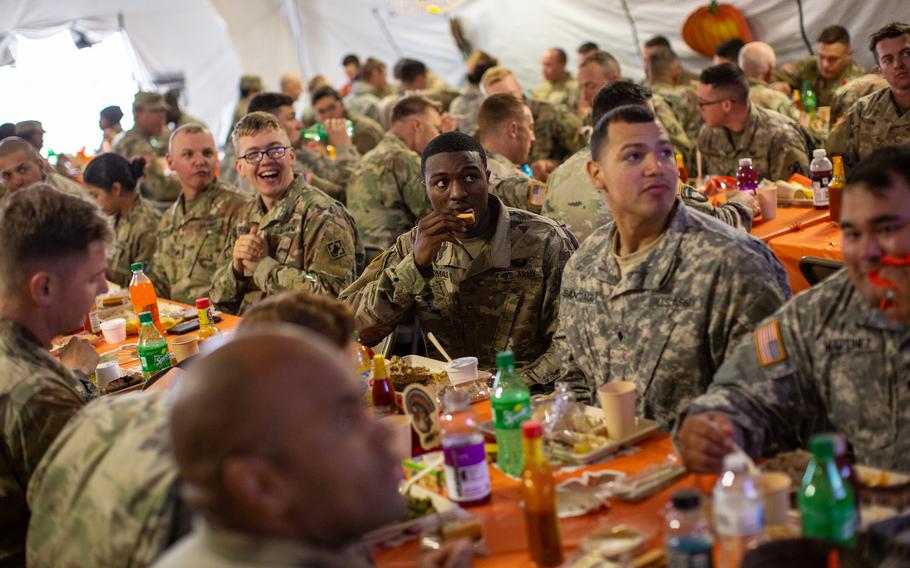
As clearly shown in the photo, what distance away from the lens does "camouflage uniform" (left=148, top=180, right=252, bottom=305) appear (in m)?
5.93

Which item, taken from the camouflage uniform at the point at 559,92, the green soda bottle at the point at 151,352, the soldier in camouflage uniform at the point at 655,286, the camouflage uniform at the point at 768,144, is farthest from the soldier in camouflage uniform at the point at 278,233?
the camouflage uniform at the point at 559,92

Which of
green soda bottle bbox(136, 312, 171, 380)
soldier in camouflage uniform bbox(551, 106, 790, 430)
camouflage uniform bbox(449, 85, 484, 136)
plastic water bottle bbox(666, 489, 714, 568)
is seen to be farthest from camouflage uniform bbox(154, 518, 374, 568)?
camouflage uniform bbox(449, 85, 484, 136)

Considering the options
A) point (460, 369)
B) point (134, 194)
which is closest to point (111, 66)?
point (134, 194)

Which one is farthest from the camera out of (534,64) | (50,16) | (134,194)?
(50,16)

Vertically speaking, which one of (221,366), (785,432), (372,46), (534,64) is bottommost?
(785,432)

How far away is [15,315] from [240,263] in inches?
96.0

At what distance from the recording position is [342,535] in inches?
58.2

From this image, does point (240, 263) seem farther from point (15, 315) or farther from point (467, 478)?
point (467, 478)

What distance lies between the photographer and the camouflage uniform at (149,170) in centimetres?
1005

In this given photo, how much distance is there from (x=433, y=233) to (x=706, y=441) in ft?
6.00

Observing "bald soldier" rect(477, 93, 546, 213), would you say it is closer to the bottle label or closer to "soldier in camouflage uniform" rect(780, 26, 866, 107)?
the bottle label

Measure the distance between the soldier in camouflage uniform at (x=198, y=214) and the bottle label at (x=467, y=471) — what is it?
382 centimetres

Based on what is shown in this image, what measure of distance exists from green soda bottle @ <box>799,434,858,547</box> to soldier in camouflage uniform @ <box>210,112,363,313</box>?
128 inches

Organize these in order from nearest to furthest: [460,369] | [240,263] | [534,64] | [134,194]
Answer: [460,369] → [240,263] → [134,194] → [534,64]
